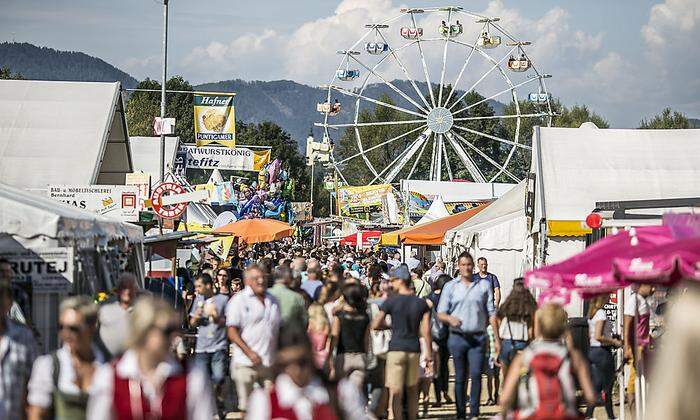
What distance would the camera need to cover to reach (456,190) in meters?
55.1

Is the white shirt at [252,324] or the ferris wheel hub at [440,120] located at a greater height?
the ferris wheel hub at [440,120]

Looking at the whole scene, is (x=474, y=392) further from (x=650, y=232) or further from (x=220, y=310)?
(x=650, y=232)

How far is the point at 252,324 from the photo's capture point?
10195 mm

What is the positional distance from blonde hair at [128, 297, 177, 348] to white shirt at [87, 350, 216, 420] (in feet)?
0.31

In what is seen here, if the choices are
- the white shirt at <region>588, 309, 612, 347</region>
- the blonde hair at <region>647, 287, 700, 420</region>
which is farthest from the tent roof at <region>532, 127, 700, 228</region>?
the blonde hair at <region>647, 287, 700, 420</region>

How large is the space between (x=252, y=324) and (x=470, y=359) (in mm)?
3245

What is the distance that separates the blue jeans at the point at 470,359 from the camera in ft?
40.7

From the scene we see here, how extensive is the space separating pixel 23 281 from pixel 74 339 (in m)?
4.46

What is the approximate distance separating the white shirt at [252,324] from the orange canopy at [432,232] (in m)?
17.1

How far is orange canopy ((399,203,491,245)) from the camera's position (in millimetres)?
28109

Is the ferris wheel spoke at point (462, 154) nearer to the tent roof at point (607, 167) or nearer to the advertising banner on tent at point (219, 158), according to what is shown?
the advertising banner on tent at point (219, 158)

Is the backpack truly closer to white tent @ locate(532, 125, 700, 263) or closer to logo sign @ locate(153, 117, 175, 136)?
white tent @ locate(532, 125, 700, 263)

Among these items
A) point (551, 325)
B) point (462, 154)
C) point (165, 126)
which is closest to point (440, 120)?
point (462, 154)

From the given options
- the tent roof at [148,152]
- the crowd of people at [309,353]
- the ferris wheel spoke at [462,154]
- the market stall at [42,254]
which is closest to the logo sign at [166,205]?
the crowd of people at [309,353]
